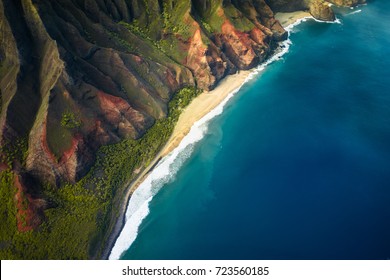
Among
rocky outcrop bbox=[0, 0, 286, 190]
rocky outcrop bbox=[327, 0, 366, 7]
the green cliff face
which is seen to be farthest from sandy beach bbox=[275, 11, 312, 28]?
the green cliff face

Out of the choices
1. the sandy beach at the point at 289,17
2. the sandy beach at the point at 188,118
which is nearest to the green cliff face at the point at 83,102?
the sandy beach at the point at 188,118

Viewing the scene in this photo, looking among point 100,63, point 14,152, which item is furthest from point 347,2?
point 14,152

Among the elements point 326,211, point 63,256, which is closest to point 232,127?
point 326,211

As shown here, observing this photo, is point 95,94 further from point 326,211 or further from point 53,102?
point 326,211

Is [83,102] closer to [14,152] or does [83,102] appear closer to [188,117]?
[14,152]

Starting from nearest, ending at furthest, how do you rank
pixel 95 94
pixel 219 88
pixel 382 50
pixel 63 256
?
pixel 63 256, pixel 95 94, pixel 219 88, pixel 382 50

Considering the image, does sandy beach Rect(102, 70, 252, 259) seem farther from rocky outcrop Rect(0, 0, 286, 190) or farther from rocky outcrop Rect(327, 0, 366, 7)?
rocky outcrop Rect(327, 0, 366, 7)
